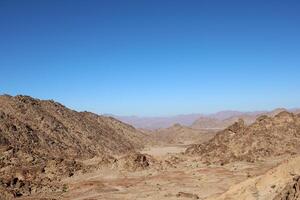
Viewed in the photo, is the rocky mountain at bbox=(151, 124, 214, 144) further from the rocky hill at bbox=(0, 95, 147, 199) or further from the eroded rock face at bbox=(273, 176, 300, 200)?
the eroded rock face at bbox=(273, 176, 300, 200)

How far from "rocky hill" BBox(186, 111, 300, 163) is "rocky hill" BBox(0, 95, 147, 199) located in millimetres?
16632

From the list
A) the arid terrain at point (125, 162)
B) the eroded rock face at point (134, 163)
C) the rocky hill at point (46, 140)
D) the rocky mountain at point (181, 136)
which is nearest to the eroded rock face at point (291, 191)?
the arid terrain at point (125, 162)

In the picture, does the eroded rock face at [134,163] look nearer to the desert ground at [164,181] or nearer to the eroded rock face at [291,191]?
the desert ground at [164,181]

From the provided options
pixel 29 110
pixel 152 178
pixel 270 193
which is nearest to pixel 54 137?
pixel 29 110

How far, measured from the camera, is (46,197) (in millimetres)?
37344

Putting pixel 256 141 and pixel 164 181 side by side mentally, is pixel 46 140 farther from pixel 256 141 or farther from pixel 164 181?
pixel 256 141

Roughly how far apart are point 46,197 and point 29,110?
3740 centimetres

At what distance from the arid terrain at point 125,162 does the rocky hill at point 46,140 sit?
11 centimetres

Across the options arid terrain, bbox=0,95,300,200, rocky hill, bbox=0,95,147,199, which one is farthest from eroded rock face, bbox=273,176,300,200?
rocky hill, bbox=0,95,147,199

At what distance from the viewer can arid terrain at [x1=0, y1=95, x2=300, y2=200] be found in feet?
117

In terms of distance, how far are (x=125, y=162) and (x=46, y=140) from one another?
19.9m

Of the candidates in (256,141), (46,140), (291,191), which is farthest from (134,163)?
(291,191)

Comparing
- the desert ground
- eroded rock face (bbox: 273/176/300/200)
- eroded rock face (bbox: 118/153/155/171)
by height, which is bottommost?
the desert ground

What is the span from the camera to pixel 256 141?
5659cm
